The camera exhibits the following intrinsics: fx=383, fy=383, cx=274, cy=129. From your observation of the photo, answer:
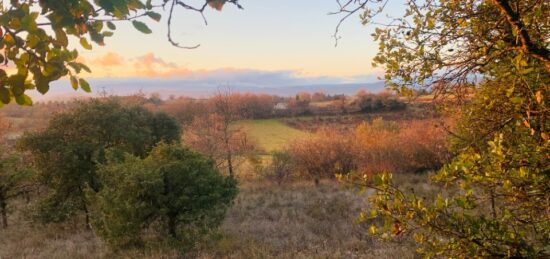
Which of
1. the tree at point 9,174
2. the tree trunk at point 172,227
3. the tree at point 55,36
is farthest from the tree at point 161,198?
the tree at point 55,36

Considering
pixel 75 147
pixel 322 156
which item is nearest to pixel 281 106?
pixel 322 156

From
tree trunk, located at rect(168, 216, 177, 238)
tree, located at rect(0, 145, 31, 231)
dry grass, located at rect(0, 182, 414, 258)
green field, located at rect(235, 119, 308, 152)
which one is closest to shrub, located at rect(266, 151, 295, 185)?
green field, located at rect(235, 119, 308, 152)

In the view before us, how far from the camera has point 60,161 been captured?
16.1 m

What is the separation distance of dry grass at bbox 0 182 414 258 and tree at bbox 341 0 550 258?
6812mm

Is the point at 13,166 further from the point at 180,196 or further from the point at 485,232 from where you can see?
the point at 485,232

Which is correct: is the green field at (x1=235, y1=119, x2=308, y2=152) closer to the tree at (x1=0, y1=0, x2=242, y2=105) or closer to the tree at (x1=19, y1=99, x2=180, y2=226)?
the tree at (x1=19, y1=99, x2=180, y2=226)

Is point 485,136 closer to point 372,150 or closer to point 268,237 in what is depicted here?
point 268,237

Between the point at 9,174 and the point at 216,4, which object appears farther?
the point at 9,174

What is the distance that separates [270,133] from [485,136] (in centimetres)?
4471

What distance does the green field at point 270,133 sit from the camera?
41.1 metres

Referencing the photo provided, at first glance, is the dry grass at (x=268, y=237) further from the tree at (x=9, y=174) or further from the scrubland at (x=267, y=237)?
the tree at (x=9, y=174)

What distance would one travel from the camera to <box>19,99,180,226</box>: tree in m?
16.2

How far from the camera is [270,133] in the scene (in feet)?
158

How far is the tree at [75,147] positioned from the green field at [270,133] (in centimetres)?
2144
